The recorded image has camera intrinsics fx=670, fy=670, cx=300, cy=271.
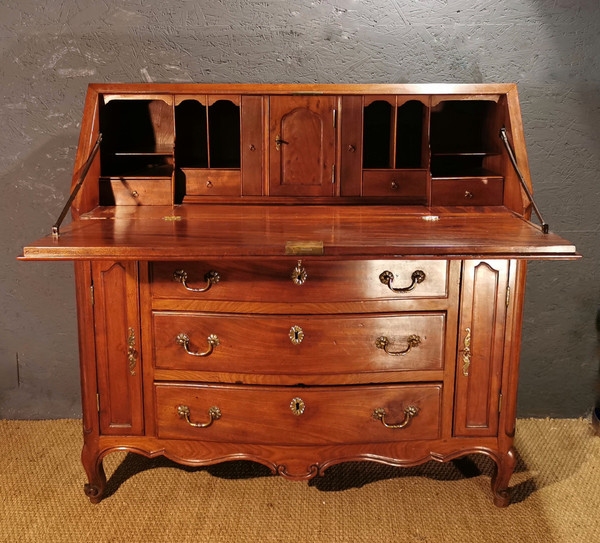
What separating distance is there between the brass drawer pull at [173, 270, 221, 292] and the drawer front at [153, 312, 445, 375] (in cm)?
9

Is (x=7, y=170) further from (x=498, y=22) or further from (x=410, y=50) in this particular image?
(x=498, y=22)

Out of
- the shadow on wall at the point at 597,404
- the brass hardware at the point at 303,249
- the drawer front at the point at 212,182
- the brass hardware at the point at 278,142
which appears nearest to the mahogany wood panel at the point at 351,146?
the brass hardware at the point at 278,142

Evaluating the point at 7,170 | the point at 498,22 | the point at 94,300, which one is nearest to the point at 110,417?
the point at 94,300

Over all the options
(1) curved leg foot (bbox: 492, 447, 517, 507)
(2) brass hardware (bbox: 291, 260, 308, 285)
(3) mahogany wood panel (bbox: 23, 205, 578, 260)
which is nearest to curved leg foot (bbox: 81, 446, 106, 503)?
(3) mahogany wood panel (bbox: 23, 205, 578, 260)

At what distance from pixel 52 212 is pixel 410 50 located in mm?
1703

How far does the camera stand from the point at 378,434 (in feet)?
7.65

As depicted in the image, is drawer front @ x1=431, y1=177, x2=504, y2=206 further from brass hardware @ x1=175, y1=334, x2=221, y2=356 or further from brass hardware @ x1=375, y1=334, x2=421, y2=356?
brass hardware @ x1=175, y1=334, x2=221, y2=356

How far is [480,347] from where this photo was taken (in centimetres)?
230

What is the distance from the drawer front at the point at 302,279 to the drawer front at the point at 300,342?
0.07 m

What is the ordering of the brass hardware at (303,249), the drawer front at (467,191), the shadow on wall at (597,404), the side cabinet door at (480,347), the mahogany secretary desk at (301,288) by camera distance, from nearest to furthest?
the brass hardware at (303,249), the mahogany secretary desk at (301,288), the side cabinet door at (480,347), the drawer front at (467,191), the shadow on wall at (597,404)

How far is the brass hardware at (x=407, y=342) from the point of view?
87.8 inches

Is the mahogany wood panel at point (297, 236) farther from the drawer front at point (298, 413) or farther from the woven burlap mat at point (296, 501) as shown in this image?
the woven burlap mat at point (296, 501)

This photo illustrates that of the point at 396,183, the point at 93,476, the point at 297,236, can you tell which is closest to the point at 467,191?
the point at 396,183

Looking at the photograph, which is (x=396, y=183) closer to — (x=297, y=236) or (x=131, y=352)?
(x=297, y=236)
